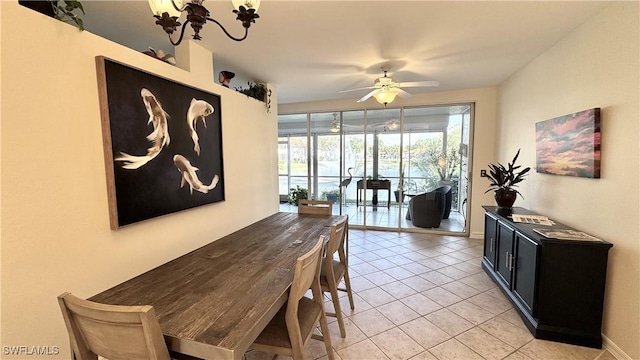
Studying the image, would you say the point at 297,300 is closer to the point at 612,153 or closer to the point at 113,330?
the point at 113,330

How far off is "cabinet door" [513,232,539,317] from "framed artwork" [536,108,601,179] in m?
0.72

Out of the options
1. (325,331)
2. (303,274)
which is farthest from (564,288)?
(303,274)

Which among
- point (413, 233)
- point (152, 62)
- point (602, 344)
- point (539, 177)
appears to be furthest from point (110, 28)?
point (413, 233)

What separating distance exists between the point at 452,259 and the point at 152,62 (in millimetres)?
4144

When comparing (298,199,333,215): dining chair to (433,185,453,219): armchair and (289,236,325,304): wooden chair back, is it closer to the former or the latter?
(289,236,325,304): wooden chair back

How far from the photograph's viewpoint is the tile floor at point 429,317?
195 centimetres

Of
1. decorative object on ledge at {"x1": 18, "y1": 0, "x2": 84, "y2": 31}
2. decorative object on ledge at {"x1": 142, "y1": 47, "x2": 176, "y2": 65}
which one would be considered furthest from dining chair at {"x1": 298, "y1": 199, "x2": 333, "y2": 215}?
decorative object on ledge at {"x1": 18, "y1": 0, "x2": 84, "y2": 31}

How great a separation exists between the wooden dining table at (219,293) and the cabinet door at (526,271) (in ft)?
5.96

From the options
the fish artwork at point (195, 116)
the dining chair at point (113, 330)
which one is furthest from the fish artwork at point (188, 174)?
the dining chair at point (113, 330)

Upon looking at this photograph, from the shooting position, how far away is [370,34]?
2406mm

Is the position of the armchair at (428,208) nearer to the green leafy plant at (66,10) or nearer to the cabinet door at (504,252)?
the cabinet door at (504,252)

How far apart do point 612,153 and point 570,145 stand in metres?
0.41

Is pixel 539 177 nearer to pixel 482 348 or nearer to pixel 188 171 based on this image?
pixel 482 348

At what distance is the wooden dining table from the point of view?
3.45ft
